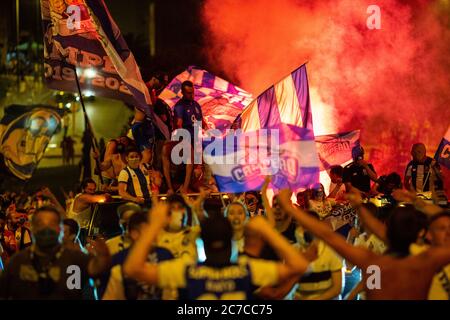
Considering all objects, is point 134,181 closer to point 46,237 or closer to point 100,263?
point 100,263

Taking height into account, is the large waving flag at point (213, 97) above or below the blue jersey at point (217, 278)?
above

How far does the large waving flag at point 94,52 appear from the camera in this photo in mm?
12117

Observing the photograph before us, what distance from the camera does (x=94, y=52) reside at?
1221 cm

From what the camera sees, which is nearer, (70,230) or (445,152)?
(70,230)

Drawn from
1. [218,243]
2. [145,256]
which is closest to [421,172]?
[218,243]

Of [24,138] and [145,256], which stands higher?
[24,138]

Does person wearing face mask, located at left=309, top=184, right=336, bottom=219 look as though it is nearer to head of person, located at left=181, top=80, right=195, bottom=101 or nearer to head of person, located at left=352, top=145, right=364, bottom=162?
head of person, located at left=352, top=145, right=364, bottom=162

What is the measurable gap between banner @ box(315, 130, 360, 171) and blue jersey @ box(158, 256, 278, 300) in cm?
824

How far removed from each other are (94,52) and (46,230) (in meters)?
6.50

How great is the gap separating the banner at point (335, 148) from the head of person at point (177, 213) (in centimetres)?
641

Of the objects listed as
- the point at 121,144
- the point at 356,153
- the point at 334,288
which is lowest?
the point at 334,288

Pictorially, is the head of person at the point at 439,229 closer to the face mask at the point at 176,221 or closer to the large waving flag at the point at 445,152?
the face mask at the point at 176,221

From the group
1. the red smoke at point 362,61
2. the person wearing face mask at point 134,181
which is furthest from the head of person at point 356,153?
the red smoke at point 362,61
